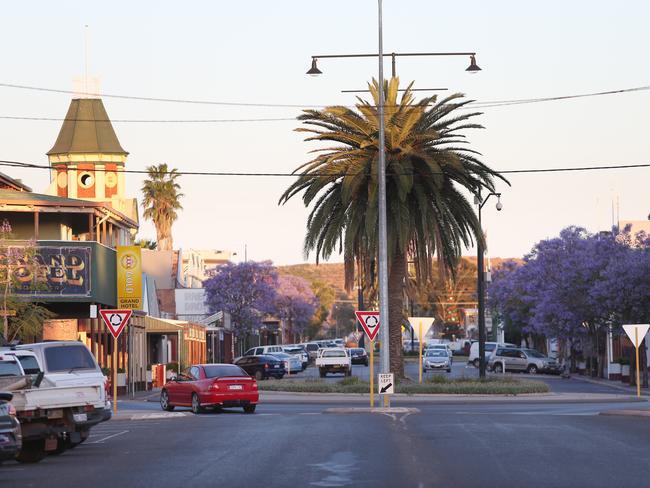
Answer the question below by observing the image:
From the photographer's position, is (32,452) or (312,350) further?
(312,350)

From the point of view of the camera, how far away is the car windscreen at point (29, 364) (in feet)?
76.1

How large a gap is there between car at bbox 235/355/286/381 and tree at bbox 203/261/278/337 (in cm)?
2895

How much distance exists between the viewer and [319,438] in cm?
2339

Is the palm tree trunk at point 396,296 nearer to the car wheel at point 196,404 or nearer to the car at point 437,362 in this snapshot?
the car wheel at point 196,404

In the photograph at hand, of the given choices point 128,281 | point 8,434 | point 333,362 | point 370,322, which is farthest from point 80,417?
point 333,362

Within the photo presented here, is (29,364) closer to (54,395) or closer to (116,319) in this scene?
(54,395)

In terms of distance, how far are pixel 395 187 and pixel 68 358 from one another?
22.4 metres

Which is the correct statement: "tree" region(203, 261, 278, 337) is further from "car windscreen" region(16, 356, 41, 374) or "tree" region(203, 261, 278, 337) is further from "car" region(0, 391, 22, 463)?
"car" region(0, 391, 22, 463)

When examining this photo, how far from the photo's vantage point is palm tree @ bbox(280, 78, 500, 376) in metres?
43.9

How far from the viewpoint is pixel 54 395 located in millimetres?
21516

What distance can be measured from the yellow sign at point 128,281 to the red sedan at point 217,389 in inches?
619

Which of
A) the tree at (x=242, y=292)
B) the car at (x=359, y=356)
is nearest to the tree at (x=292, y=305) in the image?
the tree at (x=242, y=292)

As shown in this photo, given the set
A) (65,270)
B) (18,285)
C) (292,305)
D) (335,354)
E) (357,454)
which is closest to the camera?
(357,454)

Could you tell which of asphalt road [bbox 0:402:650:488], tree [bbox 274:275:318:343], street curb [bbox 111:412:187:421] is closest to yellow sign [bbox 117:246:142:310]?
street curb [bbox 111:412:187:421]
